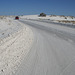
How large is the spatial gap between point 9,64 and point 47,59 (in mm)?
1845

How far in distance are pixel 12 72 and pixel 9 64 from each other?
952 millimetres

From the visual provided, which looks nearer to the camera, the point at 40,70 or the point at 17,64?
the point at 40,70

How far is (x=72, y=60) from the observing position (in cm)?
656

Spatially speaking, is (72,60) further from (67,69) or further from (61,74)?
(61,74)

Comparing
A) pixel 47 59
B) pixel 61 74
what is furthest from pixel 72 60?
pixel 61 74

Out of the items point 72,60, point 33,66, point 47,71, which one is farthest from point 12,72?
point 72,60

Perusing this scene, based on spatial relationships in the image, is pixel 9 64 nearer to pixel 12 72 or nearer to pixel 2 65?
pixel 2 65

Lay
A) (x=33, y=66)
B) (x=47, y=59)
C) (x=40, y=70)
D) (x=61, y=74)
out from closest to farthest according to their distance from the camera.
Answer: (x=61, y=74) < (x=40, y=70) < (x=33, y=66) < (x=47, y=59)

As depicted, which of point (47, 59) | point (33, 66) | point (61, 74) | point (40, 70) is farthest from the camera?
point (47, 59)

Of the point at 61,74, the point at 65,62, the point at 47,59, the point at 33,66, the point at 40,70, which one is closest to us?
the point at 61,74

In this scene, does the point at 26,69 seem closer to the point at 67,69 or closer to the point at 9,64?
the point at 9,64

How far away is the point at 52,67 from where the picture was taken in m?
5.63

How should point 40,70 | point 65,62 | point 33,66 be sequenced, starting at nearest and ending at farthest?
1. point 40,70
2. point 33,66
3. point 65,62

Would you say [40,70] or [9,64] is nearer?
[40,70]
